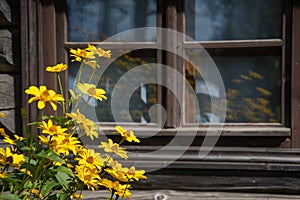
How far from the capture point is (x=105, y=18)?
165 centimetres

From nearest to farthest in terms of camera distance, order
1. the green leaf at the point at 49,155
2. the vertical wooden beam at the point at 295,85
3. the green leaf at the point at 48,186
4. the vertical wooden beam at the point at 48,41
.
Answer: the green leaf at the point at 49,155 < the green leaf at the point at 48,186 < the vertical wooden beam at the point at 295,85 < the vertical wooden beam at the point at 48,41

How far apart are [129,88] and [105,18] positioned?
1.00 feet

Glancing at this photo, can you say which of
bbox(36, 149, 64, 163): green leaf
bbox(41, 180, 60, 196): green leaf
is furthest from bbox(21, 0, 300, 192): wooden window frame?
bbox(36, 149, 64, 163): green leaf

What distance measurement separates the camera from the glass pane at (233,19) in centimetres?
157

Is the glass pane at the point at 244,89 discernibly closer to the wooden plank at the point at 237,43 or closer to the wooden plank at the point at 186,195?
the wooden plank at the point at 237,43

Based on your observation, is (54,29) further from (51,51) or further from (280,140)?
(280,140)

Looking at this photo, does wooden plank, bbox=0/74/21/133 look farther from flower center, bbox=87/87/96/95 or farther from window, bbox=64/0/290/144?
flower center, bbox=87/87/96/95

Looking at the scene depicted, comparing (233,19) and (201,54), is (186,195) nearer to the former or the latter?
(201,54)

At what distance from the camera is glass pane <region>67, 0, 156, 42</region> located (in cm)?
162

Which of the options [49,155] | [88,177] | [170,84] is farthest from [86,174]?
→ [170,84]

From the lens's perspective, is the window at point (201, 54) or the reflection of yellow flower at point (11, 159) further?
the window at point (201, 54)

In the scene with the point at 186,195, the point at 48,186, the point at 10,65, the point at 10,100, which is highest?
the point at 10,65

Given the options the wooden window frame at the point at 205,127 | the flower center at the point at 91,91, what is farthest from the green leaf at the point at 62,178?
the wooden window frame at the point at 205,127

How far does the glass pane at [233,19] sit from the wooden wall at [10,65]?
27.1 inches
